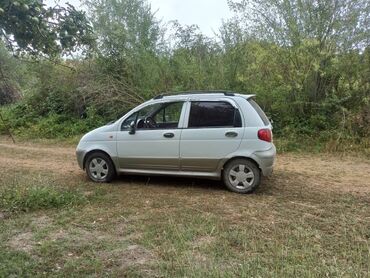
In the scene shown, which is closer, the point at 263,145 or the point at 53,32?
the point at 53,32

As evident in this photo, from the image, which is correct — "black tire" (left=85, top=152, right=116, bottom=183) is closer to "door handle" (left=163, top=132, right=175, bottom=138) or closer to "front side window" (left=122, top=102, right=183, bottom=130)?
"front side window" (left=122, top=102, right=183, bottom=130)

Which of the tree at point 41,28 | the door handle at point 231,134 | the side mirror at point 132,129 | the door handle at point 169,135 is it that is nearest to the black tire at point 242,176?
the door handle at point 231,134

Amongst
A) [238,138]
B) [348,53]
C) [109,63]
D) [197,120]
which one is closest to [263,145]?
[238,138]

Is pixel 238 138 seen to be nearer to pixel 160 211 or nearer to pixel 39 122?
pixel 160 211

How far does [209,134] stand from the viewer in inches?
265

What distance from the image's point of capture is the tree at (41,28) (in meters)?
2.73

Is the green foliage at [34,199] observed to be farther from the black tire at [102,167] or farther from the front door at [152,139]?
the front door at [152,139]

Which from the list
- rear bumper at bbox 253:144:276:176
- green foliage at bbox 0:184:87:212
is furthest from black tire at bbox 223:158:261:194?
green foliage at bbox 0:184:87:212

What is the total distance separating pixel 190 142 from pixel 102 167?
6.12 ft

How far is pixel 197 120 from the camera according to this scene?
690 cm

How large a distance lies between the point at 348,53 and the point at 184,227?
8.15 meters

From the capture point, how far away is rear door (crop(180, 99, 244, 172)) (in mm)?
6645

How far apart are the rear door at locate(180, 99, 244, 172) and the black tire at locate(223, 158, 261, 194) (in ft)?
0.73

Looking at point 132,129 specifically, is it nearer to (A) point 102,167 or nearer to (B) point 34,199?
(A) point 102,167
